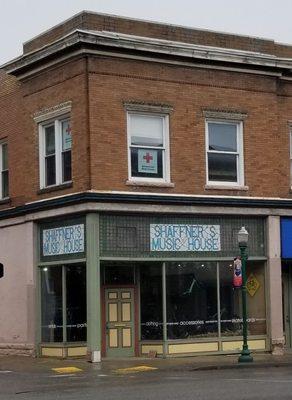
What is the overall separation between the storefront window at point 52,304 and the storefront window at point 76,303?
40 centimetres

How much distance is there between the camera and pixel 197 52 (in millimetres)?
25156

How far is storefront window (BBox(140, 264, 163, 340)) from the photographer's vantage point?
24.7m

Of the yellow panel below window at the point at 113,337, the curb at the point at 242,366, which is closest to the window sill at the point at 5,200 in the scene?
the yellow panel below window at the point at 113,337

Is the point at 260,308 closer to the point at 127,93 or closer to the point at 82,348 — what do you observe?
the point at 82,348

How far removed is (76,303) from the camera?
2445cm

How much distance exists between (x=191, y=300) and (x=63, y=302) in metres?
3.74

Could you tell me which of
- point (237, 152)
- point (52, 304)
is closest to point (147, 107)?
point (237, 152)

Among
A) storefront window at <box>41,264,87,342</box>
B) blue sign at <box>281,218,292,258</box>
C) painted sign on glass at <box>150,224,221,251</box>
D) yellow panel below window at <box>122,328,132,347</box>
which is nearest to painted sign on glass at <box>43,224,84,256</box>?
storefront window at <box>41,264,87,342</box>

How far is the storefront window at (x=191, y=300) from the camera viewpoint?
81.5ft

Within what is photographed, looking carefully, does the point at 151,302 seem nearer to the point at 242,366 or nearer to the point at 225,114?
the point at 242,366

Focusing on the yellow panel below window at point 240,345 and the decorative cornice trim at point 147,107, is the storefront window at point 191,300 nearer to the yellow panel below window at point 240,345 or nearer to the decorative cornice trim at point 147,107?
the yellow panel below window at point 240,345

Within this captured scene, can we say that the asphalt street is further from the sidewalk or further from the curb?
the curb

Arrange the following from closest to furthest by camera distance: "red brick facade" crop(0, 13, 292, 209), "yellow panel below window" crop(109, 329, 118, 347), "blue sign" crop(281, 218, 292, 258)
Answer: "red brick facade" crop(0, 13, 292, 209) < "yellow panel below window" crop(109, 329, 118, 347) < "blue sign" crop(281, 218, 292, 258)

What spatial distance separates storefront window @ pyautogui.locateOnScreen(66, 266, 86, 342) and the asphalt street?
232 cm
